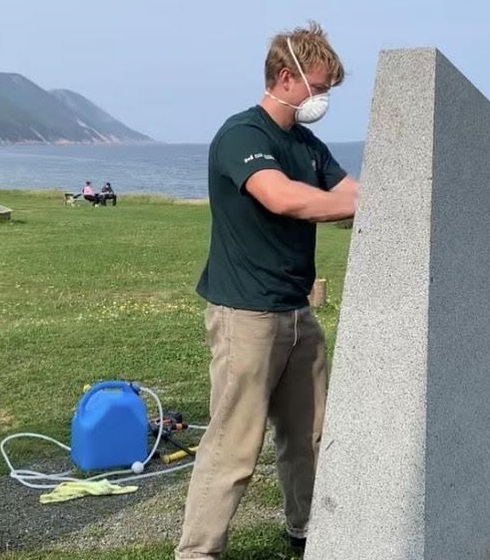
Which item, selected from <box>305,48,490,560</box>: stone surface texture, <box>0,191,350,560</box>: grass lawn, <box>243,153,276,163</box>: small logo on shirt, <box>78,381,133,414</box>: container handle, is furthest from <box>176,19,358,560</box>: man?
<box>78,381,133,414</box>: container handle

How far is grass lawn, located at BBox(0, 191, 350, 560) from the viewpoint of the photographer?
5.98 meters

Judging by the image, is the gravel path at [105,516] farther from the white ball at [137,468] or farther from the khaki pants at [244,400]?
the khaki pants at [244,400]

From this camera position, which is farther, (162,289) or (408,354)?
(162,289)

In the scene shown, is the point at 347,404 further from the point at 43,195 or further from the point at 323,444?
the point at 43,195

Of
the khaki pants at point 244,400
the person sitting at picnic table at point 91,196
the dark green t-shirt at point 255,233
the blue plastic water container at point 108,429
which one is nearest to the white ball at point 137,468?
the blue plastic water container at point 108,429

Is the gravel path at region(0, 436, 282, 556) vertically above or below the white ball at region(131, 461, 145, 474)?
below

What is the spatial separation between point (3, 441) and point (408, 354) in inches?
139

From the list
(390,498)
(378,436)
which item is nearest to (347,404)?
(378,436)

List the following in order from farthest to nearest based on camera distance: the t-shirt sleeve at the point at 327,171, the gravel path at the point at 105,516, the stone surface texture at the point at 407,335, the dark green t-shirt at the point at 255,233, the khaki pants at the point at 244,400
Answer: the gravel path at the point at 105,516
the t-shirt sleeve at the point at 327,171
the khaki pants at the point at 244,400
the dark green t-shirt at the point at 255,233
the stone surface texture at the point at 407,335

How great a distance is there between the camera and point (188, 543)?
11.3ft

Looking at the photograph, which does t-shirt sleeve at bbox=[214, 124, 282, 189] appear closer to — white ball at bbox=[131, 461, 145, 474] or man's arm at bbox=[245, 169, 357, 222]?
man's arm at bbox=[245, 169, 357, 222]

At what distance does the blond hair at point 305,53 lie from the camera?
3189 mm

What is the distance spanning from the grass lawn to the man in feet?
2.19

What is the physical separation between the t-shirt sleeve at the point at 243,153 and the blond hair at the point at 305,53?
0.84ft
